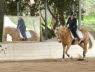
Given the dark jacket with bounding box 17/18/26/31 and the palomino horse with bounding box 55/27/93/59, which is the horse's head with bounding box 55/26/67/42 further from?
the dark jacket with bounding box 17/18/26/31

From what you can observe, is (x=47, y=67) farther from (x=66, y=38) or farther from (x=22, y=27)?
(x=22, y=27)

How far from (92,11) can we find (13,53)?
21.8 m

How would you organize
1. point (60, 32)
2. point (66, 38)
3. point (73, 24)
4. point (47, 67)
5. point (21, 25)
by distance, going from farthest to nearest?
1. point (21, 25)
2. point (66, 38)
3. point (73, 24)
4. point (60, 32)
5. point (47, 67)

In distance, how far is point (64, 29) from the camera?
69.5ft

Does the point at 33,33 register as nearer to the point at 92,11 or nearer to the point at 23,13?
the point at 23,13

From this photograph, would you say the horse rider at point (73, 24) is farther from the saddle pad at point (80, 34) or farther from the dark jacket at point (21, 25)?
the dark jacket at point (21, 25)

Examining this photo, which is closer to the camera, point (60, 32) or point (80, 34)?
point (60, 32)

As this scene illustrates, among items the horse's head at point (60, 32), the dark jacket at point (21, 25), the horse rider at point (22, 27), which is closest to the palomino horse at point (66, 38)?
the horse's head at point (60, 32)

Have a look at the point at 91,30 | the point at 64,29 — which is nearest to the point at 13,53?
the point at 64,29

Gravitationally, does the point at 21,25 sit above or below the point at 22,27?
above

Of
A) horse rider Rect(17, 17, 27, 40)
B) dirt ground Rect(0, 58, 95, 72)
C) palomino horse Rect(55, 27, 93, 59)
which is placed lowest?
dirt ground Rect(0, 58, 95, 72)

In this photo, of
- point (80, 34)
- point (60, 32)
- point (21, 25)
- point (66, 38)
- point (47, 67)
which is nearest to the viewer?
point (47, 67)

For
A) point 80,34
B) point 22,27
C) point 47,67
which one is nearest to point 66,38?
point 80,34

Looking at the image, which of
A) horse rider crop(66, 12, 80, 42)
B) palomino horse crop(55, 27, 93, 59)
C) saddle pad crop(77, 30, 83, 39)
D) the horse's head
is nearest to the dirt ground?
the horse's head
